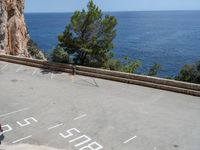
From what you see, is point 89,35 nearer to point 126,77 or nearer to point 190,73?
point 126,77

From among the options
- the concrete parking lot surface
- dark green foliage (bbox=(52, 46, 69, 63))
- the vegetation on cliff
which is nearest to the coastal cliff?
dark green foliage (bbox=(52, 46, 69, 63))

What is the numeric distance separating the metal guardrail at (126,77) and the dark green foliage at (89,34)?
273 cm

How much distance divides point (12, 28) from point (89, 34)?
14.3 m

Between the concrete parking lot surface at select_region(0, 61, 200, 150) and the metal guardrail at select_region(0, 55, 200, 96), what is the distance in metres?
0.48

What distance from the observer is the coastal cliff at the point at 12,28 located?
3462 centimetres

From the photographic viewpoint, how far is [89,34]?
87.7 feet

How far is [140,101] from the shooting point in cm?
1711

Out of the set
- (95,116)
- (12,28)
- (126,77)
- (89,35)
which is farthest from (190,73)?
(95,116)

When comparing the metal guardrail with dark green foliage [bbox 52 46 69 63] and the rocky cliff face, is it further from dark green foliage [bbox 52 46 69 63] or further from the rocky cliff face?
the rocky cliff face

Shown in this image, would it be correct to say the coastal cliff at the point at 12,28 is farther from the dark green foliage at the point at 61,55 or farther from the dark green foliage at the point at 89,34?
the dark green foliage at the point at 89,34

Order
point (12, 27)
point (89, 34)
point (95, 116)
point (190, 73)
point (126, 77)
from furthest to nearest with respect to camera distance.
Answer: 1. point (12, 27)
2. point (190, 73)
3. point (89, 34)
4. point (126, 77)
5. point (95, 116)

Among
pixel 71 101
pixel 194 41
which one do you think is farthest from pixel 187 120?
pixel 194 41

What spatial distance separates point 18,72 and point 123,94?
9.99 metres

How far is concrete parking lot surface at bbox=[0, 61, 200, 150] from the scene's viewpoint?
12.3 metres
